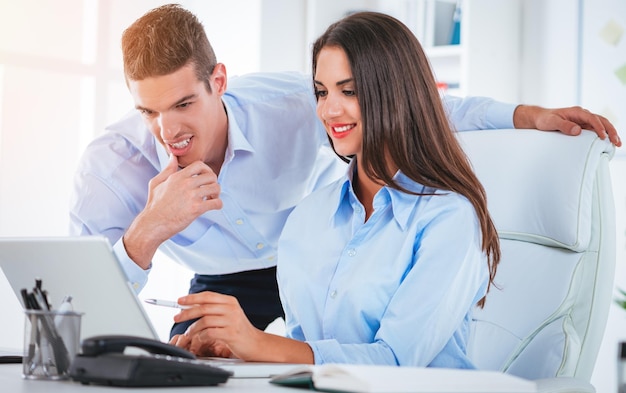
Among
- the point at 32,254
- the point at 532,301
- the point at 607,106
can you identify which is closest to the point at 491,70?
the point at 607,106

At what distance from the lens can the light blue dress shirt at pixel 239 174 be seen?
82.4 inches

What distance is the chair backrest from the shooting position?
62.0 inches

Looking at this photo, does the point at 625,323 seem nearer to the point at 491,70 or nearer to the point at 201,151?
the point at 491,70

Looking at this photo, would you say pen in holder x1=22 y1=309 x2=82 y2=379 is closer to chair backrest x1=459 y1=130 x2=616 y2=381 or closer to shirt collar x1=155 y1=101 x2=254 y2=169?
chair backrest x1=459 y1=130 x2=616 y2=381

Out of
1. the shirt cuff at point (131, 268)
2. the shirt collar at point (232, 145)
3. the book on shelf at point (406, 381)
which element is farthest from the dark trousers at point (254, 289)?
the book on shelf at point (406, 381)

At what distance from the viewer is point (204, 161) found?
213cm

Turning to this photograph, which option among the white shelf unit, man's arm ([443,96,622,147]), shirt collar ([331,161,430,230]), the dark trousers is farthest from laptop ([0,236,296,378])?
the white shelf unit

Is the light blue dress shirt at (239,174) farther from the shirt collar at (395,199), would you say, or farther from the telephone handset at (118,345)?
the telephone handset at (118,345)

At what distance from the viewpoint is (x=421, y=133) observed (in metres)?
1.54

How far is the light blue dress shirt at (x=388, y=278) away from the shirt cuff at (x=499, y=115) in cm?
42

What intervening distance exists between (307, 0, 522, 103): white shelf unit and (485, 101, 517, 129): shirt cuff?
5.09 ft

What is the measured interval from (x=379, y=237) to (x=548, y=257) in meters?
0.37

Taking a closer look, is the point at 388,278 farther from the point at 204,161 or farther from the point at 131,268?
the point at 204,161

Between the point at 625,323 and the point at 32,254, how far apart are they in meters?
2.48
